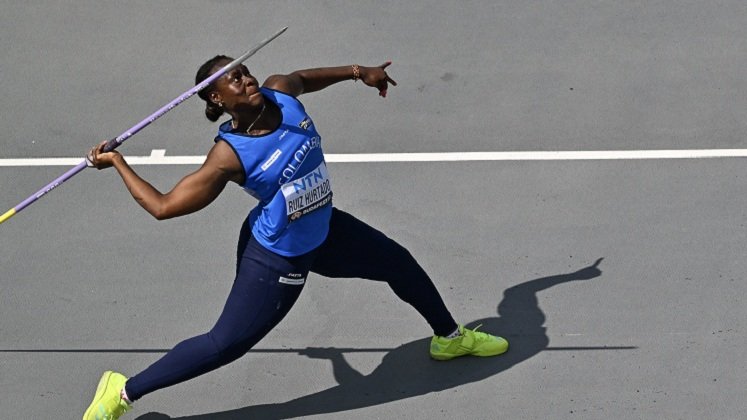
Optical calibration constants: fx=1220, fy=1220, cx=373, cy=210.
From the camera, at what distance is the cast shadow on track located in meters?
6.36

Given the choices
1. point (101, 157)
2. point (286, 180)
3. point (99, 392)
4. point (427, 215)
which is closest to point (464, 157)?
point (427, 215)

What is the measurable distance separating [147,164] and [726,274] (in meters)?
3.80

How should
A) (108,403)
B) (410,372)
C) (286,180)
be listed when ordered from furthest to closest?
(410,372)
(108,403)
(286,180)

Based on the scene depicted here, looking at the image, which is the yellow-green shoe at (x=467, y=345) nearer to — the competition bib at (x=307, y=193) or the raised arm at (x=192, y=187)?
the competition bib at (x=307, y=193)

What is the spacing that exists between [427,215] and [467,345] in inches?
51.0

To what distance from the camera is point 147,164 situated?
26.9ft

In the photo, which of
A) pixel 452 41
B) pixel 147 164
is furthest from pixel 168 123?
pixel 452 41

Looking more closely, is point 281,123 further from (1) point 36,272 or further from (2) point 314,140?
(1) point 36,272

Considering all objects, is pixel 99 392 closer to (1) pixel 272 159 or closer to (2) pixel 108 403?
(2) pixel 108 403

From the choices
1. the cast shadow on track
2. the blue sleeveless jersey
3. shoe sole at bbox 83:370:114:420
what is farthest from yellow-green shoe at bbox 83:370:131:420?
the blue sleeveless jersey

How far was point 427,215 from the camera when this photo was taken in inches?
301

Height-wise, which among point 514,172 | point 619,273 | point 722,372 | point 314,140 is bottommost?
point 722,372

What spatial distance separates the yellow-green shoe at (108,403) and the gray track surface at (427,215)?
0.31 meters

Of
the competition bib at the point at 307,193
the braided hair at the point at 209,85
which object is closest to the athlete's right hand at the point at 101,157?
the braided hair at the point at 209,85
